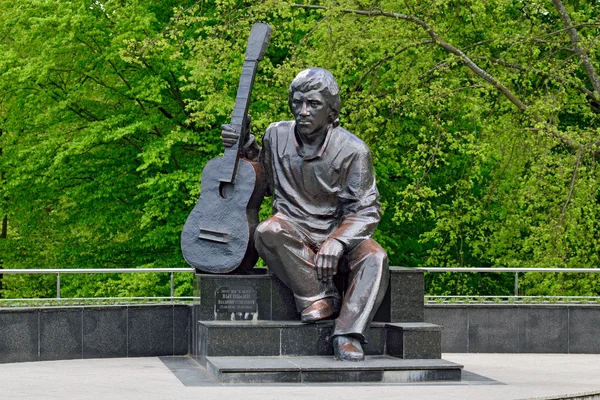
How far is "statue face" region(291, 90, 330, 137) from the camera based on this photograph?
11.5 m

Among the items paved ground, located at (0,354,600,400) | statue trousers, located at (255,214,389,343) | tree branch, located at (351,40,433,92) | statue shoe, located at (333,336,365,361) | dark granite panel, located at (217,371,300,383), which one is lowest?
paved ground, located at (0,354,600,400)

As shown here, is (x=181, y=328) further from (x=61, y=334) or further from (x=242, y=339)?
(x=242, y=339)

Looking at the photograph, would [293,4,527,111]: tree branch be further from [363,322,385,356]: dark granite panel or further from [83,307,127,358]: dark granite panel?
[363,322,385,356]: dark granite panel

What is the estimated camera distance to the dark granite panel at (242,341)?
11.2m

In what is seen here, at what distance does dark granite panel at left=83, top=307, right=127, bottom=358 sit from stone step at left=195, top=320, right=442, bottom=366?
2029 millimetres

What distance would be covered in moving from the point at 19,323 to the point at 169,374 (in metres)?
2.14

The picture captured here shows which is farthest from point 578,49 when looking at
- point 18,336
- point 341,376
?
point 18,336

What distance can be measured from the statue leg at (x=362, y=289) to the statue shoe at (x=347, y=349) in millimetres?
41

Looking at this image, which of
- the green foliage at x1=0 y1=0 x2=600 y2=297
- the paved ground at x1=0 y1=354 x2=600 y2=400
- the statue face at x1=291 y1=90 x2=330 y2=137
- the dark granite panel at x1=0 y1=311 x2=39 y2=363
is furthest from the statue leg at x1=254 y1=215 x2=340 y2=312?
the green foliage at x1=0 y1=0 x2=600 y2=297

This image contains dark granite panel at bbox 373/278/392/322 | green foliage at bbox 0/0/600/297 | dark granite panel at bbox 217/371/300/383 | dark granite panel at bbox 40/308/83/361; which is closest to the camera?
dark granite panel at bbox 217/371/300/383

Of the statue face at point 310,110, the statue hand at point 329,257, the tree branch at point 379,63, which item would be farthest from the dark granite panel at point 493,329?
the tree branch at point 379,63

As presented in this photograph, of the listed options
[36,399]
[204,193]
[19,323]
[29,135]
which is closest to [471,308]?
[204,193]

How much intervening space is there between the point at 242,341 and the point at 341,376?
1233mm

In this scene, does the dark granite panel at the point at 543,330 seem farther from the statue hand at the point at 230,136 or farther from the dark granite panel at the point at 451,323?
the statue hand at the point at 230,136
